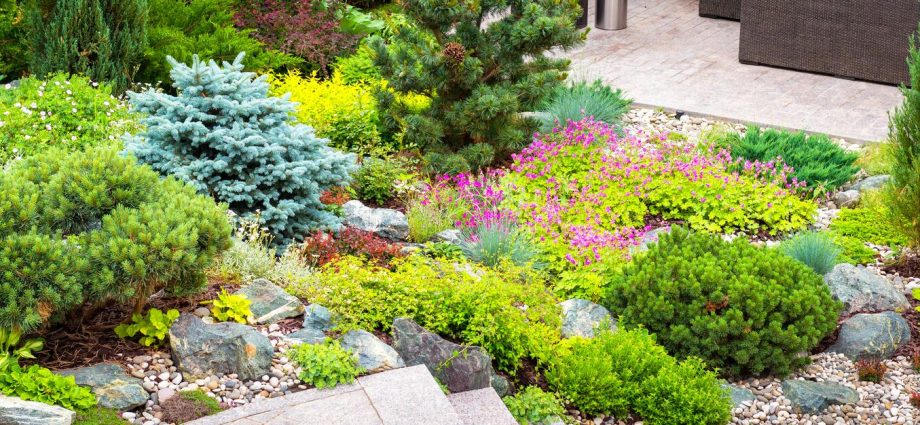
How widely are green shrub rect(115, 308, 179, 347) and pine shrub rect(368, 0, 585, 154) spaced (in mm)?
3234

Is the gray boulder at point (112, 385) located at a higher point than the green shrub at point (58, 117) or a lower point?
lower

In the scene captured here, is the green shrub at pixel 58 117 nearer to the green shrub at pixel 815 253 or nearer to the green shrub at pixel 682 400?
the green shrub at pixel 682 400

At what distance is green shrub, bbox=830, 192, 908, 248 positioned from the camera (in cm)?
717

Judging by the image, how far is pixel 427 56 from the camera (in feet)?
24.8

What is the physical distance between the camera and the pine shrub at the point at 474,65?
7527 millimetres

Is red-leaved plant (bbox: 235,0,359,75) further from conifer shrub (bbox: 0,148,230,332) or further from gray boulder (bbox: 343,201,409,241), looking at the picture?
conifer shrub (bbox: 0,148,230,332)

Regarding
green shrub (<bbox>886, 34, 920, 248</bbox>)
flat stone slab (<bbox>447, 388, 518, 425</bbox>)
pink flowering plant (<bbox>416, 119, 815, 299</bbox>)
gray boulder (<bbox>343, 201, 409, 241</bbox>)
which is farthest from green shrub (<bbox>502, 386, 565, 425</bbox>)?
green shrub (<bbox>886, 34, 920, 248</bbox>)

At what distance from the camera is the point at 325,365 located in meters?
4.60

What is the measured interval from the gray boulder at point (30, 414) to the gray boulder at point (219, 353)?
59cm

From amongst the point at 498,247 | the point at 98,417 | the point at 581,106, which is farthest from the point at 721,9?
the point at 98,417

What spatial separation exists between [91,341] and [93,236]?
19.2 inches

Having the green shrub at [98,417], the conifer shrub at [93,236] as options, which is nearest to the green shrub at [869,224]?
the conifer shrub at [93,236]

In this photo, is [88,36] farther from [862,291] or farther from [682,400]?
[862,291]

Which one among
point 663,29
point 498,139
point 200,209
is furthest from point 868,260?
point 663,29
